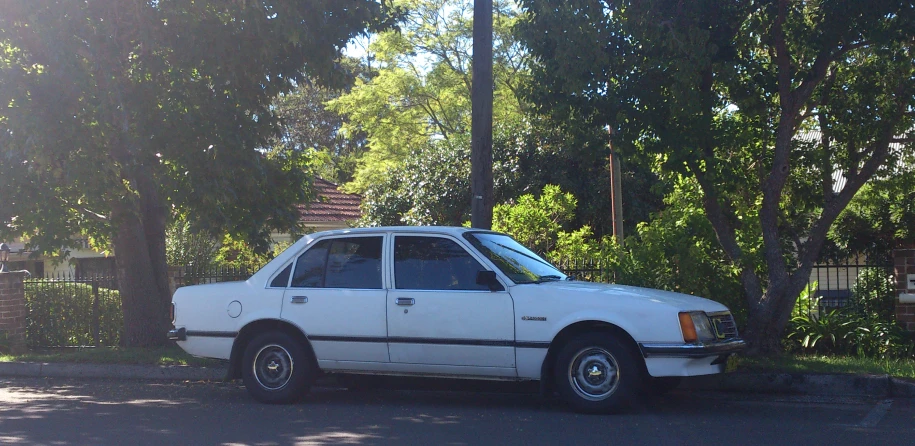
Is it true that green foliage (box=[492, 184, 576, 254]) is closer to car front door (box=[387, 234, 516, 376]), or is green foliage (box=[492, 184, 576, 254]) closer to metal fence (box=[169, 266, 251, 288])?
metal fence (box=[169, 266, 251, 288])

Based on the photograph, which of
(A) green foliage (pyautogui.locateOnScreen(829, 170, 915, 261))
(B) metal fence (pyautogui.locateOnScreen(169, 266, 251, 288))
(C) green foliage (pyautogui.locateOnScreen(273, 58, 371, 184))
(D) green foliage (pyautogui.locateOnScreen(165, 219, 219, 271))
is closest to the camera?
(A) green foliage (pyautogui.locateOnScreen(829, 170, 915, 261))

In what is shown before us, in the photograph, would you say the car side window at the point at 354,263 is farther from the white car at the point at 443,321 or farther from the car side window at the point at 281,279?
the car side window at the point at 281,279

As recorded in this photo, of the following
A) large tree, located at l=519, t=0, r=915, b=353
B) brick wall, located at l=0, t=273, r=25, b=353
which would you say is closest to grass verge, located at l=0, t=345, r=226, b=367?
brick wall, located at l=0, t=273, r=25, b=353

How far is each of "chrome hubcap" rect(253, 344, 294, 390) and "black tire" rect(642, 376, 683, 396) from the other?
3317mm

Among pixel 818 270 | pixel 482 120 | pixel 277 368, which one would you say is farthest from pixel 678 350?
pixel 818 270

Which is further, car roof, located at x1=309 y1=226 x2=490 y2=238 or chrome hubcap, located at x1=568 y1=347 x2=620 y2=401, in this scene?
car roof, located at x1=309 y1=226 x2=490 y2=238

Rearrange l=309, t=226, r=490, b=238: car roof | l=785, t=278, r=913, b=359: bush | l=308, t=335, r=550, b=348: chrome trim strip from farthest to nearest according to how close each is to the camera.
Result: l=785, t=278, r=913, b=359: bush, l=309, t=226, r=490, b=238: car roof, l=308, t=335, r=550, b=348: chrome trim strip

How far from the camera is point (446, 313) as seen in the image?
779 centimetres

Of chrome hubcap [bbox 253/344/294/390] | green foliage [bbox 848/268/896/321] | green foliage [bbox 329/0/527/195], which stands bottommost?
chrome hubcap [bbox 253/344/294/390]

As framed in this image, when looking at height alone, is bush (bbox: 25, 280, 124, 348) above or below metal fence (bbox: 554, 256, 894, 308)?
below

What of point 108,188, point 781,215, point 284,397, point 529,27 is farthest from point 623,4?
point 108,188

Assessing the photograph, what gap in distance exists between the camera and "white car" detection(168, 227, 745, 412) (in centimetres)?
732

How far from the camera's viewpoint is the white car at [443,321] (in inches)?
288

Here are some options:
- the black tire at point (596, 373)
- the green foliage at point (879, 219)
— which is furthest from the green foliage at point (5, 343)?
the green foliage at point (879, 219)
